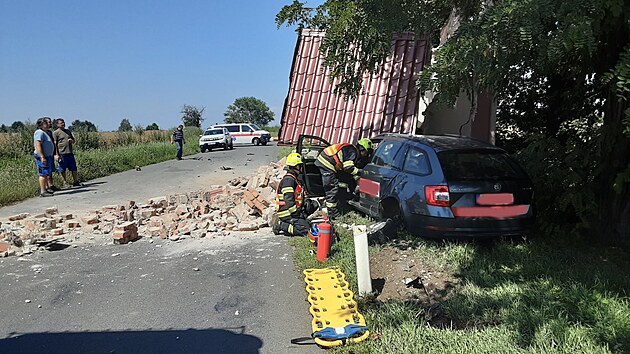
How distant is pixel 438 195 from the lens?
5.11m

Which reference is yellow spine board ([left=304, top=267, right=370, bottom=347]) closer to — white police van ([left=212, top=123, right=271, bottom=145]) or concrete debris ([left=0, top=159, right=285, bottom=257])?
concrete debris ([left=0, top=159, right=285, bottom=257])

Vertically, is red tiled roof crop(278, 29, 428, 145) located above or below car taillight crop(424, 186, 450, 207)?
above

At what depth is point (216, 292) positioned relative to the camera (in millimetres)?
4824

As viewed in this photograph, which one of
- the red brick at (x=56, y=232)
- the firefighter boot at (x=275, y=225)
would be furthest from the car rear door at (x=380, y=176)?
the red brick at (x=56, y=232)

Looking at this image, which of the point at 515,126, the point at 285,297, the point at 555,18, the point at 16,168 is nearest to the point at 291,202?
Result: the point at 285,297

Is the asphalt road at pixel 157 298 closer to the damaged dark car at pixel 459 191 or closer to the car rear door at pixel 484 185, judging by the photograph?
the damaged dark car at pixel 459 191

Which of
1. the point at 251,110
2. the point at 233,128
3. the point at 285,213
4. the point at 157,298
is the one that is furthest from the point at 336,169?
the point at 251,110

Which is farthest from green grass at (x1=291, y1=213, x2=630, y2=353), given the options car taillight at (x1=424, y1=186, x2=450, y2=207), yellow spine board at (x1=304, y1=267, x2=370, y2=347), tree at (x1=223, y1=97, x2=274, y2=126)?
tree at (x1=223, y1=97, x2=274, y2=126)

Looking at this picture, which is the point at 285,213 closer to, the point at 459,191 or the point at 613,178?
the point at 459,191

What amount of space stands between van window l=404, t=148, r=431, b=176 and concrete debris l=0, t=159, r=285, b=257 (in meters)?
3.04

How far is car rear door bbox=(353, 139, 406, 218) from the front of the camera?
6035 mm

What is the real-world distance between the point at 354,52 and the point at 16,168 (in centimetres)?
1266

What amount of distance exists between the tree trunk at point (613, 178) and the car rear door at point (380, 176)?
8.01 ft

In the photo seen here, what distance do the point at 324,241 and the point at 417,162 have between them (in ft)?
5.06
